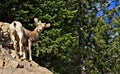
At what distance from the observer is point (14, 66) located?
16.0 metres

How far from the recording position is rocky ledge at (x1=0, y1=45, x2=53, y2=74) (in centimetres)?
1548

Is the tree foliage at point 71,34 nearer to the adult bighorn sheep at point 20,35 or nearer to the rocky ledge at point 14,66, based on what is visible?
the adult bighorn sheep at point 20,35

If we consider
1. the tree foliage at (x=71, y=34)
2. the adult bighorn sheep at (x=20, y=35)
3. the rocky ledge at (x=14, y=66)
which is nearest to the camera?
the rocky ledge at (x=14, y=66)

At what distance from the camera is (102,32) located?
36969 mm

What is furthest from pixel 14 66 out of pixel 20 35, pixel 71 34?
pixel 71 34

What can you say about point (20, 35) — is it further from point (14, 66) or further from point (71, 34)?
point (71, 34)

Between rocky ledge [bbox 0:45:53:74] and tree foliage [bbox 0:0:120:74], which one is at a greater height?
rocky ledge [bbox 0:45:53:74]

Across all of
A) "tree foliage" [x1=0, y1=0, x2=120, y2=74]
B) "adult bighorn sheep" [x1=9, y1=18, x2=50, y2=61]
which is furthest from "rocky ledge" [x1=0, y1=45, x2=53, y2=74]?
"tree foliage" [x1=0, y1=0, x2=120, y2=74]

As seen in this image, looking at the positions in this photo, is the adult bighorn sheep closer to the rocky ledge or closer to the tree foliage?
the rocky ledge

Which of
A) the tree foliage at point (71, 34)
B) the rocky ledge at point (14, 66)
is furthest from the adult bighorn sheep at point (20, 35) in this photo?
the tree foliage at point (71, 34)

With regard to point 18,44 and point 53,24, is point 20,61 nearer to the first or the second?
point 18,44

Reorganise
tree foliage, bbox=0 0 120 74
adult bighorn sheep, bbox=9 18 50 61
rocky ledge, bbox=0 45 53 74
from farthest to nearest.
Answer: tree foliage, bbox=0 0 120 74, adult bighorn sheep, bbox=9 18 50 61, rocky ledge, bbox=0 45 53 74

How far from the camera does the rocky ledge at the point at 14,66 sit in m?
15.5

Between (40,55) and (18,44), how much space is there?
8354 millimetres
